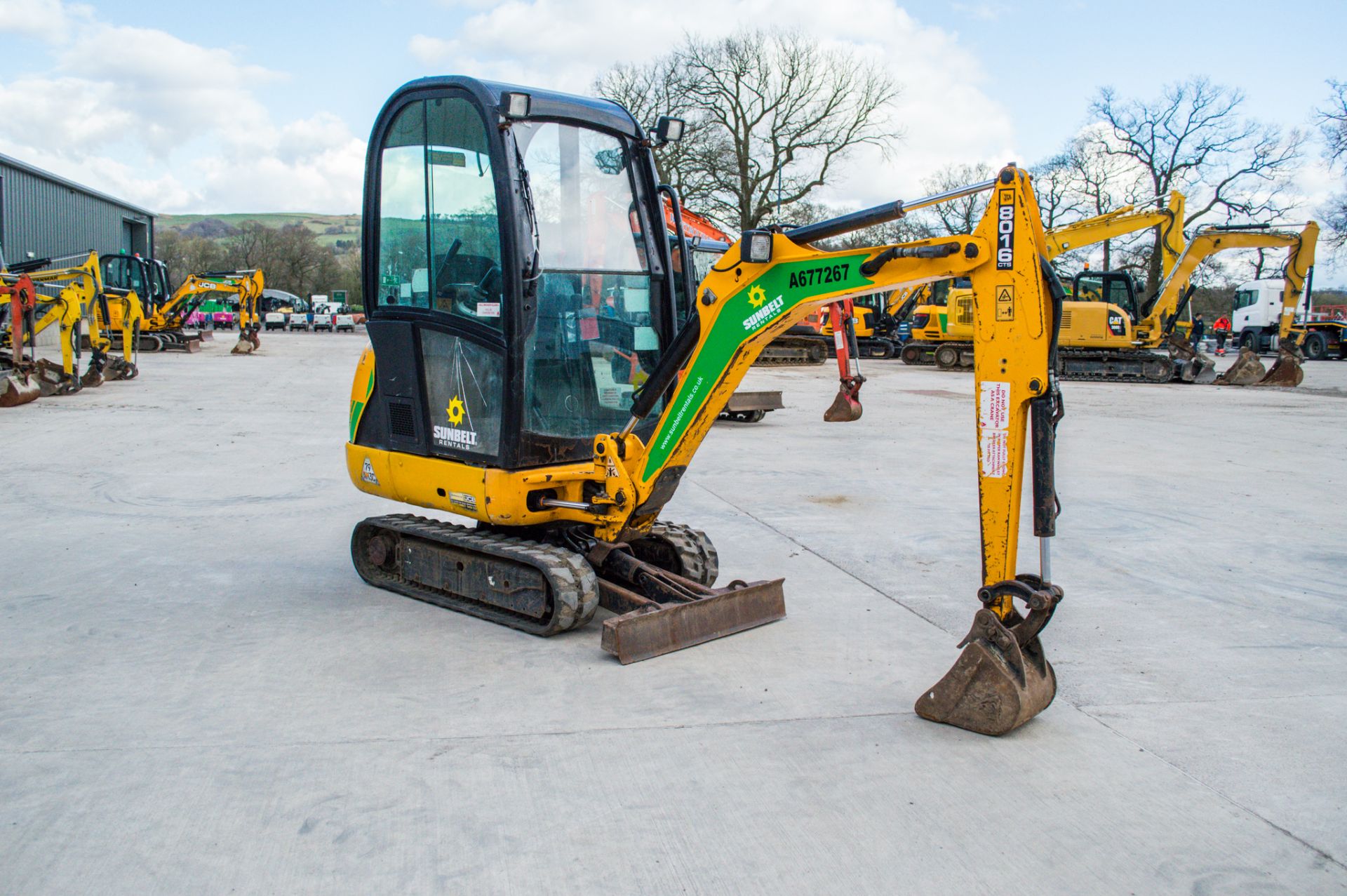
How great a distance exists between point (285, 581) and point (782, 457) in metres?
6.42

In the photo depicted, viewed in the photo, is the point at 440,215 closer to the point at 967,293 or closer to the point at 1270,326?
the point at 967,293

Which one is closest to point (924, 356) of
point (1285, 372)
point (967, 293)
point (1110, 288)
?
point (967, 293)

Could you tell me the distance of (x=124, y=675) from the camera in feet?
15.4

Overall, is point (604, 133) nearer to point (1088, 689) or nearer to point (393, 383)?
point (393, 383)

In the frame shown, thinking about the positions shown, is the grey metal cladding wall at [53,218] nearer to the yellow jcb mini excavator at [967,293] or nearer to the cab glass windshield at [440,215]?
the yellow jcb mini excavator at [967,293]

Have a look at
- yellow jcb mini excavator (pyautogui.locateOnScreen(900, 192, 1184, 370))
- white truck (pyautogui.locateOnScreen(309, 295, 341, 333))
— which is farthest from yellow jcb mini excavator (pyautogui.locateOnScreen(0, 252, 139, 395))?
white truck (pyautogui.locateOnScreen(309, 295, 341, 333))

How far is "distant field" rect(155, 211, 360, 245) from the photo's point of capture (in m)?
137

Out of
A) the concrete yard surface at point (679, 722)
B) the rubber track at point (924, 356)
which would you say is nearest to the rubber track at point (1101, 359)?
the rubber track at point (924, 356)

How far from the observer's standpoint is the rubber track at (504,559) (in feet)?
16.9

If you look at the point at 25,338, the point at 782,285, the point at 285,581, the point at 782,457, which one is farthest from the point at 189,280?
the point at 782,285

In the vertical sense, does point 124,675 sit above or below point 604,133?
below

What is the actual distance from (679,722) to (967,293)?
26.9m

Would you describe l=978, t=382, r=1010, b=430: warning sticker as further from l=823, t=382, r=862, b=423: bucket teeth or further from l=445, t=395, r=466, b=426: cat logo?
l=823, t=382, r=862, b=423: bucket teeth

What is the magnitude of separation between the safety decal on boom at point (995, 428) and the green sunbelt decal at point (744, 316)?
0.70 meters
